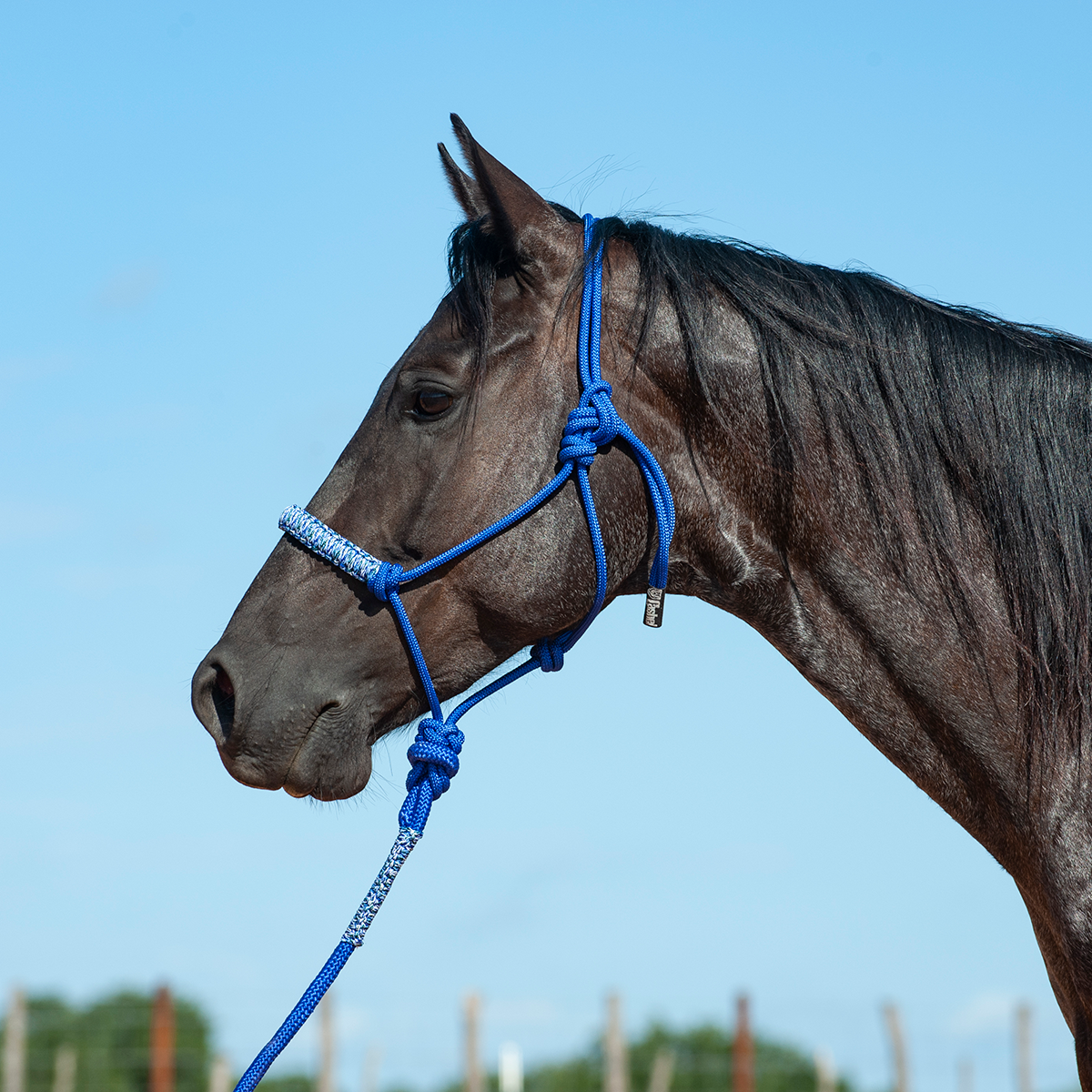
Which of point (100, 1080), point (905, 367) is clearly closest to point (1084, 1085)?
point (905, 367)

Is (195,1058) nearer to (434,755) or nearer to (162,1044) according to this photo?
(162,1044)

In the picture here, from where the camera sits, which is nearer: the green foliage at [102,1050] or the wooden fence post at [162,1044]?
the wooden fence post at [162,1044]

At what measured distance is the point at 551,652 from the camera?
127 inches

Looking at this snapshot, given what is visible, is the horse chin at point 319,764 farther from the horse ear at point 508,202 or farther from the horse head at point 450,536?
the horse ear at point 508,202

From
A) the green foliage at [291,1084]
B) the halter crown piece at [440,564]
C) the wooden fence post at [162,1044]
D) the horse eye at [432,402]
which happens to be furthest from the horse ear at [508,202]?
the green foliage at [291,1084]

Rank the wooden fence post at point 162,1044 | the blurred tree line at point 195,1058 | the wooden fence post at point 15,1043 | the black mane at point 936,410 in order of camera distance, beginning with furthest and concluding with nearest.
Answer: 1. the blurred tree line at point 195,1058
2. the wooden fence post at point 15,1043
3. the wooden fence post at point 162,1044
4. the black mane at point 936,410

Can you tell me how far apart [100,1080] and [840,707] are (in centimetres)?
2208

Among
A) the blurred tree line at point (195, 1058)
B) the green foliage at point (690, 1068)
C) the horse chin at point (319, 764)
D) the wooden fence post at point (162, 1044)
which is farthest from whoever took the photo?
the green foliage at point (690, 1068)

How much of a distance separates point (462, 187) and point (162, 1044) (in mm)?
13738

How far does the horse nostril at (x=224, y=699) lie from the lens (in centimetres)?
299

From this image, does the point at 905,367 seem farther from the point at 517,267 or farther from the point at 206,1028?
the point at 206,1028

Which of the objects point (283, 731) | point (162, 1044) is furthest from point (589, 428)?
point (162, 1044)

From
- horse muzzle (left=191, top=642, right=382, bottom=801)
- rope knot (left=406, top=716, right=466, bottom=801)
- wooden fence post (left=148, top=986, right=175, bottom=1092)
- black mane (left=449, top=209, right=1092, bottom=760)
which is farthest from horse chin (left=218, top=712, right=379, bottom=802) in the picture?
wooden fence post (left=148, top=986, right=175, bottom=1092)

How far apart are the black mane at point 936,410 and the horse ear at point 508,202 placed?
7 centimetres
